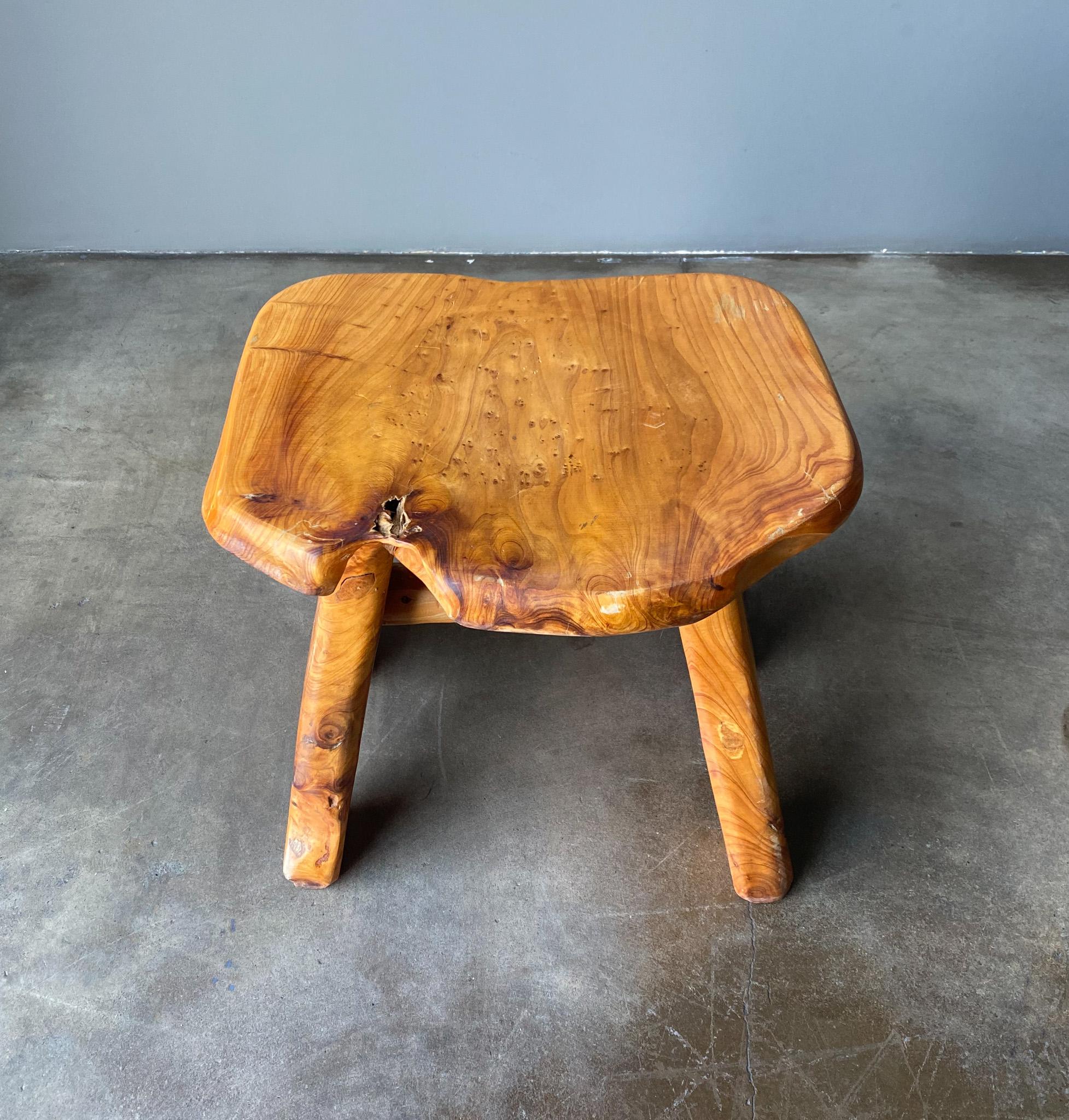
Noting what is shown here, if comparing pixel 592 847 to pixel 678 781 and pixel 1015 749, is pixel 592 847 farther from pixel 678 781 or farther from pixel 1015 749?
pixel 1015 749

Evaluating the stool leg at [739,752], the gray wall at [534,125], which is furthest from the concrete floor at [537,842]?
the gray wall at [534,125]

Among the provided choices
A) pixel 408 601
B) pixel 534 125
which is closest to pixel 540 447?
pixel 408 601

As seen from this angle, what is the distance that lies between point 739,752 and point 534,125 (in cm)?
164

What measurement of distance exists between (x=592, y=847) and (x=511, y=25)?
1744mm

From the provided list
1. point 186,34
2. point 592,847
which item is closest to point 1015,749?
point 592,847

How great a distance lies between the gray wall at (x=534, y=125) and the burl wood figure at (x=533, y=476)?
1.11 metres

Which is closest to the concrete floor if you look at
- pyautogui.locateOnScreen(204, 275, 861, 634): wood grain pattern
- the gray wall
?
pyautogui.locateOnScreen(204, 275, 861, 634): wood grain pattern

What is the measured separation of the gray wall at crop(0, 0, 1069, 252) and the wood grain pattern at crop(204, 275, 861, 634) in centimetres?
114

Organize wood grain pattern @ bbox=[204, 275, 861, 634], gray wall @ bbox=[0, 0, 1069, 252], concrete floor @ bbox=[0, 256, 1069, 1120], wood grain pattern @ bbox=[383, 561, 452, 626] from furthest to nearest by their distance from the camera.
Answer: gray wall @ bbox=[0, 0, 1069, 252] → wood grain pattern @ bbox=[383, 561, 452, 626] → concrete floor @ bbox=[0, 256, 1069, 1120] → wood grain pattern @ bbox=[204, 275, 861, 634]

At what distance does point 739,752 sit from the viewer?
1092 mm

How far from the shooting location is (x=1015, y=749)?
1282 mm

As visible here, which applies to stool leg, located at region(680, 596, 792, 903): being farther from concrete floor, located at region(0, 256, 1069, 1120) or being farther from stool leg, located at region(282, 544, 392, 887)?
stool leg, located at region(282, 544, 392, 887)

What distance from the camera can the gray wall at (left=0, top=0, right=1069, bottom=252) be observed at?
2.03 metres

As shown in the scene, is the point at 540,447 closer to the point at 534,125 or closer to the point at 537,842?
the point at 537,842
